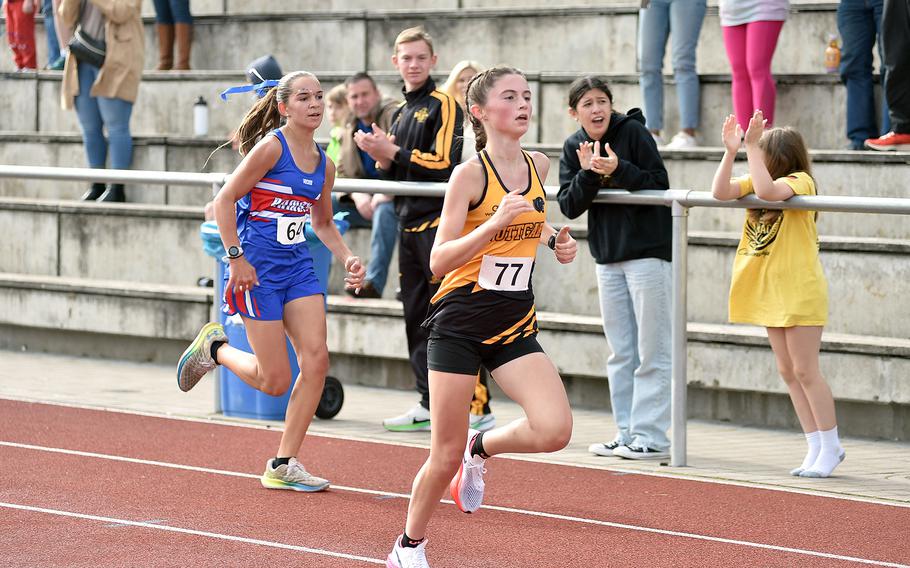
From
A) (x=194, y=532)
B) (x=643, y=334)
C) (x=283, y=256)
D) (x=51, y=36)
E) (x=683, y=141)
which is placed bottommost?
(x=194, y=532)

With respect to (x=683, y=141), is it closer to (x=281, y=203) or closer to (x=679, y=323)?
(x=679, y=323)

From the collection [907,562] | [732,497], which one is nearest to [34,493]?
[732,497]

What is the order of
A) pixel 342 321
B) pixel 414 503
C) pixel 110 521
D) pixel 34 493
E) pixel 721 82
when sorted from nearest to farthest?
pixel 414 503, pixel 110 521, pixel 34 493, pixel 342 321, pixel 721 82

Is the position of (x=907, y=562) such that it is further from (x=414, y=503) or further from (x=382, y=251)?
(x=382, y=251)

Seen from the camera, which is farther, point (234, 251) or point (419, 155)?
point (419, 155)

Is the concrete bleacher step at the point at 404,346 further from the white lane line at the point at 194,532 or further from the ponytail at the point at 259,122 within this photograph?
the white lane line at the point at 194,532

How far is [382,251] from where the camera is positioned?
11.9 m

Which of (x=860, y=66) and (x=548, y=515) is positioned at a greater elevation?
(x=860, y=66)

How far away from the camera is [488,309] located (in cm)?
620

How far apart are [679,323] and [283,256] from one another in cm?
219

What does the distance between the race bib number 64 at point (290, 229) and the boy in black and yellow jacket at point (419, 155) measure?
1.28 m

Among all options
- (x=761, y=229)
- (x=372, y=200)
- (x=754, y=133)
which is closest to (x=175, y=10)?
Answer: (x=372, y=200)

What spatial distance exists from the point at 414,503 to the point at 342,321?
18.9ft

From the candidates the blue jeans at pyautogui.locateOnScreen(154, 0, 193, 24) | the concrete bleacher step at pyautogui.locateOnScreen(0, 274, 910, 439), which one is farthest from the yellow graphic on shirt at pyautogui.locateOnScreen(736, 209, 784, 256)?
the blue jeans at pyautogui.locateOnScreen(154, 0, 193, 24)
